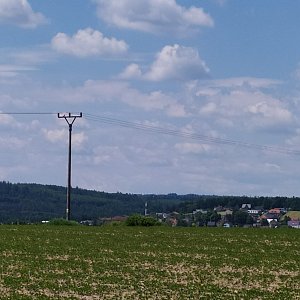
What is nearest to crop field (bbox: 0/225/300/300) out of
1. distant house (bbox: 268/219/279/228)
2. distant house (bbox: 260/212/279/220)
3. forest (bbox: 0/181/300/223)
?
distant house (bbox: 268/219/279/228)

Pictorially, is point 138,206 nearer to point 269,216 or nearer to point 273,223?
point 269,216

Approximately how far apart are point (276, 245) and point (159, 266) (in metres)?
14.7

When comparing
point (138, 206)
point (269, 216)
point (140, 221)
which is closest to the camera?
point (140, 221)

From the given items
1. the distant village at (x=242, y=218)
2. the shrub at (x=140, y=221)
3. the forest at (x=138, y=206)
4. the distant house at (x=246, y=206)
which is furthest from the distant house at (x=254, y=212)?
the shrub at (x=140, y=221)

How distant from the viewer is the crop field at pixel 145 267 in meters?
24.8

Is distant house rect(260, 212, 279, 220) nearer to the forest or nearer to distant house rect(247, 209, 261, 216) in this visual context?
distant house rect(247, 209, 261, 216)

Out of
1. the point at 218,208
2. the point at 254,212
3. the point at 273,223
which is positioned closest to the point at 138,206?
the point at 218,208

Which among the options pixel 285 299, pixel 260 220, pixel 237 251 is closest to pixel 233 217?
pixel 260 220

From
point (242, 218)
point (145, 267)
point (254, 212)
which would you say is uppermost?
point (254, 212)

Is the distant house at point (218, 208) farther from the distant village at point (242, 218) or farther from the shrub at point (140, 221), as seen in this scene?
the shrub at point (140, 221)

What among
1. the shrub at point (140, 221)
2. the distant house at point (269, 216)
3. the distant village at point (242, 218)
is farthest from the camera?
the distant house at point (269, 216)

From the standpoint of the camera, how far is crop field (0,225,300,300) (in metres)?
24.8

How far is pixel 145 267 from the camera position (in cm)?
3102

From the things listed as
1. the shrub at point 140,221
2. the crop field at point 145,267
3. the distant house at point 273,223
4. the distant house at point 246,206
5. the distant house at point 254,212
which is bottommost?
the crop field at point 145,267
